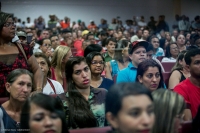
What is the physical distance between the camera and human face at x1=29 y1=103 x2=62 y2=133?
1.95m

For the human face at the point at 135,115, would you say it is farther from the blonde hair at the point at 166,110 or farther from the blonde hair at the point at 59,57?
the blonde hair at the point at 59,57

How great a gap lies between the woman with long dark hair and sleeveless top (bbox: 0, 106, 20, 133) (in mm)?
384

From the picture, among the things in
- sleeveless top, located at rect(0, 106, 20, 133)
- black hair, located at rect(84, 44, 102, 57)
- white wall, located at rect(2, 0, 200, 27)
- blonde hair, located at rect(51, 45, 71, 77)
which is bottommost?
sleeveless top, located at rect(0, 106, 20, 133)

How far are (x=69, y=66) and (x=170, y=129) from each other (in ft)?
4.08

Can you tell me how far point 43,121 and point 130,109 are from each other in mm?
508

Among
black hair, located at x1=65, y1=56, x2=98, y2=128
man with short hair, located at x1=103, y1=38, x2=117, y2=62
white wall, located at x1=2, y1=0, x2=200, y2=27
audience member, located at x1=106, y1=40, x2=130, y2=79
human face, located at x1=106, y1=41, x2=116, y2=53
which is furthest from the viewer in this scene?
white wall, located at x1=2, y1=0, x2=200, y2=27

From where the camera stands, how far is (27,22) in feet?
45.2

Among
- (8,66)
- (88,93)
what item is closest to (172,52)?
(88,93)

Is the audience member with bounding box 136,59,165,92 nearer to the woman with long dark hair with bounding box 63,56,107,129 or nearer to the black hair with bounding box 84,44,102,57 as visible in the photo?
the woman with long dark hair with bounding box 63,56,107,129

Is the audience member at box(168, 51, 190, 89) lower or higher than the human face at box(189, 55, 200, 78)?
lower

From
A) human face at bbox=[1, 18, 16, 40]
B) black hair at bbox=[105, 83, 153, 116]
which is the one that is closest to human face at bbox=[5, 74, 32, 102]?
human face at bbox=[1, 18, 16, 40]

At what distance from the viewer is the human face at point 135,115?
5.66ft

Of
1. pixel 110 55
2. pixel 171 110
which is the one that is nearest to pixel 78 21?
pixel 110 55

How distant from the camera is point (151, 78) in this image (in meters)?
3.18
